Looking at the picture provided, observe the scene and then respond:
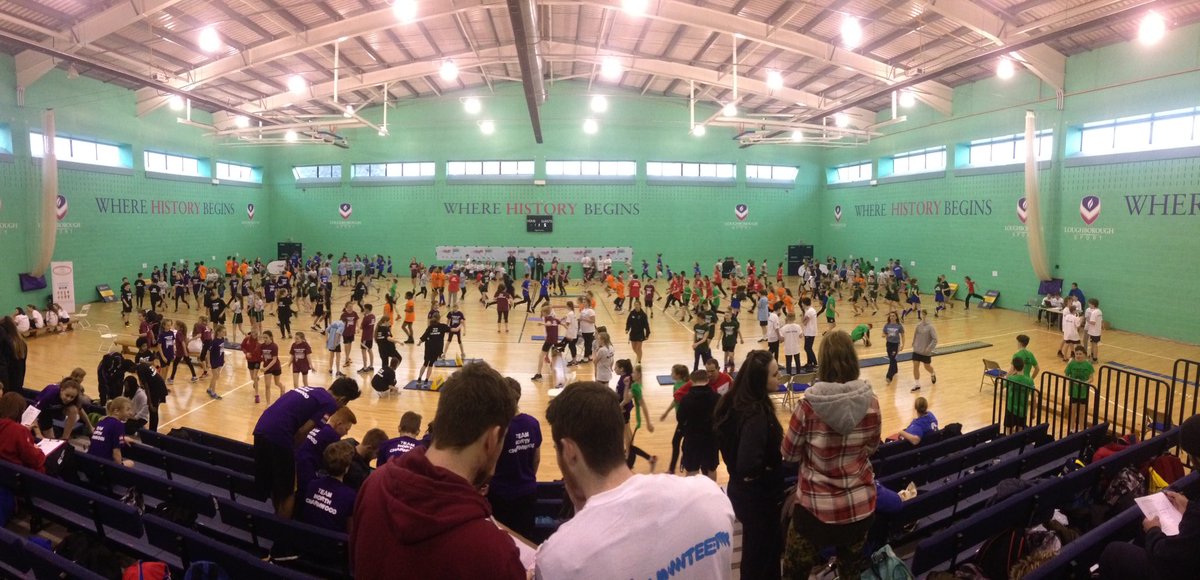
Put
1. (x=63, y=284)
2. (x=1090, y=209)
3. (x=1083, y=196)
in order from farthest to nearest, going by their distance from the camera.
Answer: (x=63, y=284) < (x=1083, y=196) < (x=1090, y=209)

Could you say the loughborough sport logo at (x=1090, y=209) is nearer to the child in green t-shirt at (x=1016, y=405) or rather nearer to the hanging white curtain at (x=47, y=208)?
the child in green t-shirt at (x=1016, y=405)

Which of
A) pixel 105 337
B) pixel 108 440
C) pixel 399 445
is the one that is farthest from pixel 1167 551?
pixel 105 337

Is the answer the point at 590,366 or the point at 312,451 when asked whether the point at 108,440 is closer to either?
the point at 312,451

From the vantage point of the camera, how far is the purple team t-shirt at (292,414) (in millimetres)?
4594

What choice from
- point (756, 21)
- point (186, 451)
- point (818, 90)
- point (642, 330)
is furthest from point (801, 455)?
point (818, 90)

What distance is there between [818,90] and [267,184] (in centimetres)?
2761

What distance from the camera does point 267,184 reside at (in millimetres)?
31266

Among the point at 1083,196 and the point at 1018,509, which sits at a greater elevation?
the point at 1083,196

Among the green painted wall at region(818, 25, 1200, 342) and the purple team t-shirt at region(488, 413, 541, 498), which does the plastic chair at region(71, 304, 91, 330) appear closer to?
the purple team t-shirt at region(488, 413, 541, 498)

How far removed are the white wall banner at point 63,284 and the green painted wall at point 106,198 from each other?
766 millimetres

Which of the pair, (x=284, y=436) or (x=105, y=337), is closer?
(x=284, y=436)

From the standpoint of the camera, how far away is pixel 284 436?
15.1 ft

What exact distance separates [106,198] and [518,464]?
82.8 ft

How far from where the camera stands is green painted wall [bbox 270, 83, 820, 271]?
30016 millimetres
